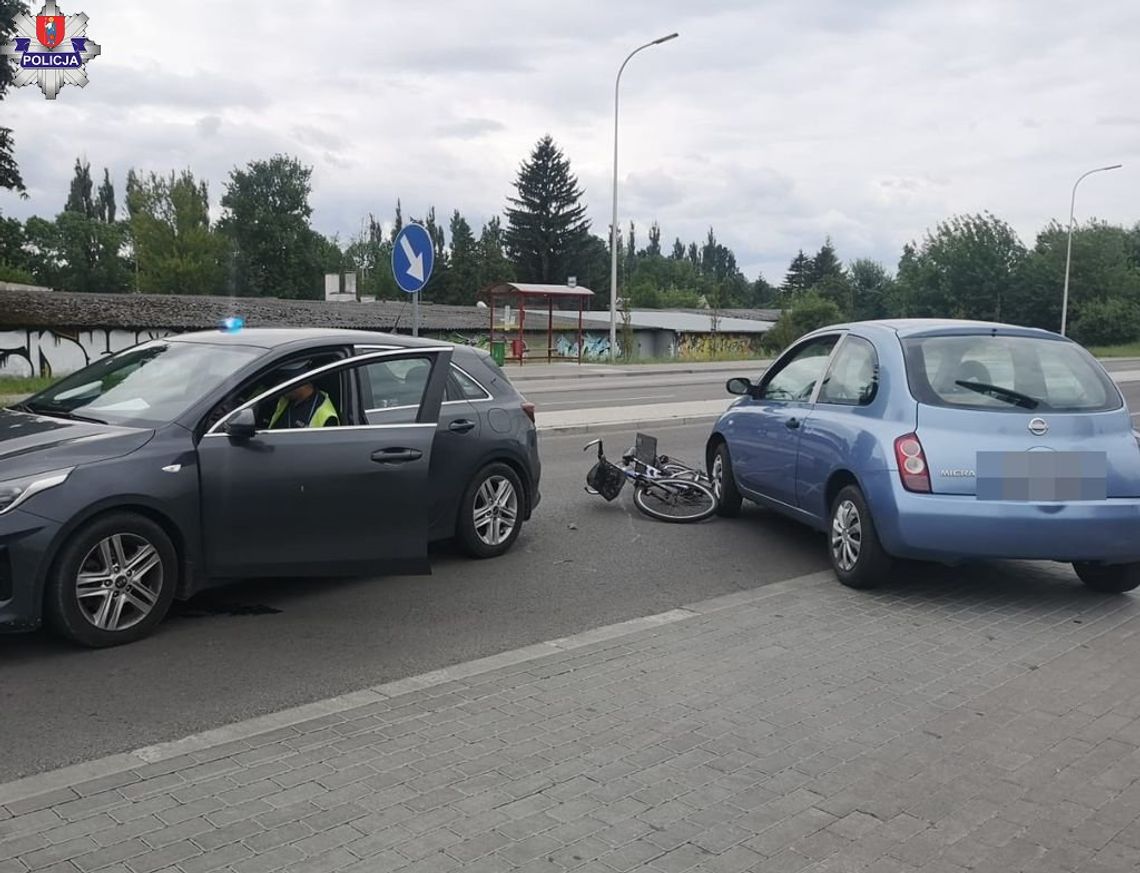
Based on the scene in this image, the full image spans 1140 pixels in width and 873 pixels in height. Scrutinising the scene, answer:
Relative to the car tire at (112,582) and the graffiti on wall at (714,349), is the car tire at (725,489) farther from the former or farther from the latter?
the graffiti on wall at (714,349)

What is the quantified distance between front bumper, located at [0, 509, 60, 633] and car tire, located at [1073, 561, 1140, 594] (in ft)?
18.2

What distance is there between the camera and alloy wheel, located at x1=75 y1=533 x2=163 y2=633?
4957 mm

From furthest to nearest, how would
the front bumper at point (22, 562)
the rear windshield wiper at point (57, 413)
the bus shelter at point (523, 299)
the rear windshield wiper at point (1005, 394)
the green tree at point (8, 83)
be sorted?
the bus shelter at point (523, 299) → the green tree at point (8, 83) → the rear windshield wiper at point (1005, 394) → the rear windshield wiper at point (57, 413) → the front bumper at point (22, 562)

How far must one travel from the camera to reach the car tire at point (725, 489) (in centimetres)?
878

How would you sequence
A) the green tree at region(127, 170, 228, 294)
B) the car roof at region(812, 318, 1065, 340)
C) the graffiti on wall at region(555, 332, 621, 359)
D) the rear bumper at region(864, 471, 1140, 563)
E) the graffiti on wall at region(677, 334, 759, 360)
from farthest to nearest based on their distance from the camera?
the green tree at region(127, 170, 228, 294), the graffiti on wall at region(677, 334, 759, 360), the graffiti on wall at region(555, 332, 621, 359), the car roof at region(812, 318, 1065, 340), the rear bumper at region(864, 471, 1140, 563)

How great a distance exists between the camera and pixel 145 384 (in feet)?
19.4

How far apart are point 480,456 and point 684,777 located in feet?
11.9

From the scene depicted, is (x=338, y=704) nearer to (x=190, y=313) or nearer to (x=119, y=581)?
(x=119, y=581)

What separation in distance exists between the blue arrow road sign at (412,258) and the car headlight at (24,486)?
6.36 meters

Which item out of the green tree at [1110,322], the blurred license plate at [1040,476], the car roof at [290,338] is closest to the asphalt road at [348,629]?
the car roof at [290,338]

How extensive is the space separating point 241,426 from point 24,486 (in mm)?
1044

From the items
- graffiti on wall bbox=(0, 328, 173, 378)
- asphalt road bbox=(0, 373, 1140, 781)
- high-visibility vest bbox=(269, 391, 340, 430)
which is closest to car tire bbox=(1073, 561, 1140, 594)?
asphalt road bbox=(0, 373, 1140, 781)

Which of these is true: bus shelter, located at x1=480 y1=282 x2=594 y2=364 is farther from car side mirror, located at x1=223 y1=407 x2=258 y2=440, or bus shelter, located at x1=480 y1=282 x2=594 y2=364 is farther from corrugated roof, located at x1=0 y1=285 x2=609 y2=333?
car side mirror, located at x1=223 y1=407 x2=258 y2=440

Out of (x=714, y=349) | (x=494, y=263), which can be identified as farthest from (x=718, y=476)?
(x=494, y=263)
